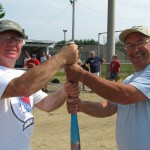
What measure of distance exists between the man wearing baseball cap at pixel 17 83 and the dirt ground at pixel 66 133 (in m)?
3.55

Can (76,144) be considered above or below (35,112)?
above

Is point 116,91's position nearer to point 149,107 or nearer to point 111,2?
point 149,107

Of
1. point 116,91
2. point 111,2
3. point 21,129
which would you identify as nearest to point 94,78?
point 116,91

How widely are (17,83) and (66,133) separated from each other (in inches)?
191

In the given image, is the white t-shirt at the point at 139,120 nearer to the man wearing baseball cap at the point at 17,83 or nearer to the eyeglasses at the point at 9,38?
the man wearing baseball cap at the point at 17,83

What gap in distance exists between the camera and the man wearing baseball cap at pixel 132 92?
2.92 meters

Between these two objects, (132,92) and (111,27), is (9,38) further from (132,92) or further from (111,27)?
(111,27)

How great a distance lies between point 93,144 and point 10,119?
13.1 ft

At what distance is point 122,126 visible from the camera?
321 centimetres

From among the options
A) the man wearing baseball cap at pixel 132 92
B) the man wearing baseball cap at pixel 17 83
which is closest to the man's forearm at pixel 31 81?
the man wearing baseball cap at pixel 17 83

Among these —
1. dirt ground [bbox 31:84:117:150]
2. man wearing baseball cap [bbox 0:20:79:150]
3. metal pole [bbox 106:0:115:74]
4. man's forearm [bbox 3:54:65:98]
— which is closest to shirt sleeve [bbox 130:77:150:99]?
man wearing baseball cap [bbox 0:20:79:150]

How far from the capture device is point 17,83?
2656mm

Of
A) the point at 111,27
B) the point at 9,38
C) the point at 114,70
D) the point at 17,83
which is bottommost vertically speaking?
the point at 114,70

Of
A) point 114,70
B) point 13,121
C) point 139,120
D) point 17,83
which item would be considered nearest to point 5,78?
point 17,83
